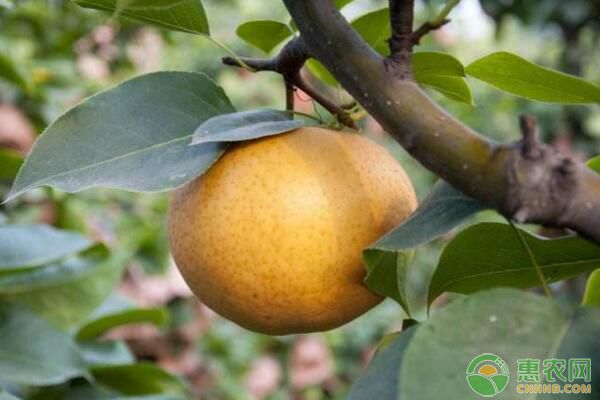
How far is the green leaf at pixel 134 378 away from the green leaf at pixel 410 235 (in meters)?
0.54

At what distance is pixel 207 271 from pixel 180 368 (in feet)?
6.44

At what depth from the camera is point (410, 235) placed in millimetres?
621

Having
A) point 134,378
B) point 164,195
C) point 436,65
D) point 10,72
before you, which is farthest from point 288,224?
point 164,195

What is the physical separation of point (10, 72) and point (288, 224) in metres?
0.89

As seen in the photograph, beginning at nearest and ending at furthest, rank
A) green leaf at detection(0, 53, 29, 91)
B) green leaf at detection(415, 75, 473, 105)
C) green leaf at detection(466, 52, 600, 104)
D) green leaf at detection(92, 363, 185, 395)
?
green leaf at detection(466, 52, 600, 104)
green leaf at detection(415, 75, 473, 105)
green leaf at detection(92, 363, 185, 395)
green leaf at detection(0, 53, 29, 91)

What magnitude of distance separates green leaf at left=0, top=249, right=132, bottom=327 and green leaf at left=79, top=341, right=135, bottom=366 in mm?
57

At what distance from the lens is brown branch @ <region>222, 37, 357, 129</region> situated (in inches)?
27.5

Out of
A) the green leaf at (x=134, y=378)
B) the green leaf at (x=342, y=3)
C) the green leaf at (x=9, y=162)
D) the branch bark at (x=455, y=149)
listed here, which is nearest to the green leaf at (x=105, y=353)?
the green leaf at (x=134, y=378)

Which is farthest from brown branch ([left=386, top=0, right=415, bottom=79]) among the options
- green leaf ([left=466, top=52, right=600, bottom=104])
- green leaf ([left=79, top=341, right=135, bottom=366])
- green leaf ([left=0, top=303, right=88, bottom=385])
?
green leaf ([left=79, top=341, right=135, bottom=366])

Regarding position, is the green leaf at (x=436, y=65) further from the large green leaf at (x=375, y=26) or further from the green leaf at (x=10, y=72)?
the green leaf at (x=10, y=72)

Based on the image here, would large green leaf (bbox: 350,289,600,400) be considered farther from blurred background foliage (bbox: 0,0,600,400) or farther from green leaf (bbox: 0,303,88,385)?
green leaf (bbox: 0,303,88,385)

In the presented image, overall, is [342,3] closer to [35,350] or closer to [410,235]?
[410,235]

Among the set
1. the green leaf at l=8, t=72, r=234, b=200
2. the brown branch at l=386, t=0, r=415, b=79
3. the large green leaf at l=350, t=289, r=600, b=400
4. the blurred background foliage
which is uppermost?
the brown branch at l=386, t=0, r=415, b=79

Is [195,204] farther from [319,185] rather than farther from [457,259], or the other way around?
[457,259]
